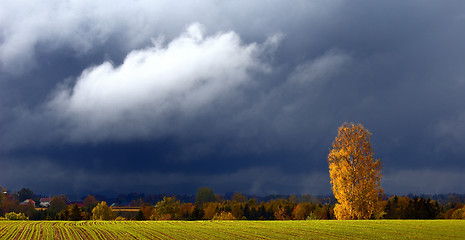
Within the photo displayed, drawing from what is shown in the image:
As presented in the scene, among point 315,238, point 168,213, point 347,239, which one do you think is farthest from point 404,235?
point 168,213

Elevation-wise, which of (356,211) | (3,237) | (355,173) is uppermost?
(355,173)

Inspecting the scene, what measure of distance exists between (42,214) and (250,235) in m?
155

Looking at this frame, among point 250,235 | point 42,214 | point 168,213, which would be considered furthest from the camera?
point 42,214

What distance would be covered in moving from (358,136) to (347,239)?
44804 mm

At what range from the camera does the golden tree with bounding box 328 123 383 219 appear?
88.2 meters

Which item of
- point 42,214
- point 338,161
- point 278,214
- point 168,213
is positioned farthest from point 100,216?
point 338,161

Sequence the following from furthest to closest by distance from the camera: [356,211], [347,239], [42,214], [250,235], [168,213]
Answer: [42,214]
[168,213]
[356,211]
[250,235]
[347,239]

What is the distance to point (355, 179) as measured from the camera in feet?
292

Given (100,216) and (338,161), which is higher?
(338,161)

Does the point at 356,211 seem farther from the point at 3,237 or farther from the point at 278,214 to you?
the point at 278,214

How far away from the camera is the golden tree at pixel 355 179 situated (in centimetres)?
8819

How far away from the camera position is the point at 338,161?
91.1m

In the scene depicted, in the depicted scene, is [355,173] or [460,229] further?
[355,173]

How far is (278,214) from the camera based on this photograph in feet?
628
